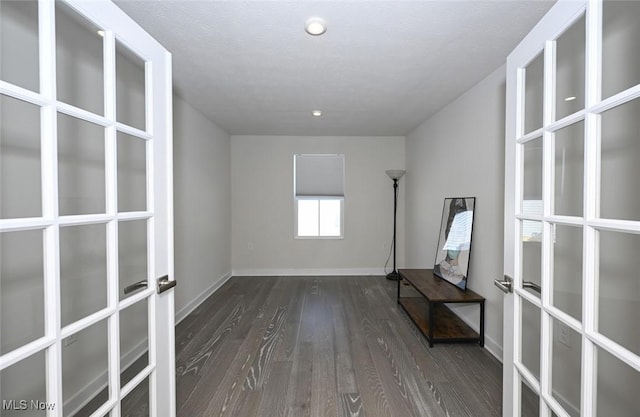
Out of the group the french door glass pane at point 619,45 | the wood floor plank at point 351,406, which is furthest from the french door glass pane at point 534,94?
the wood floor plank at point 351,406

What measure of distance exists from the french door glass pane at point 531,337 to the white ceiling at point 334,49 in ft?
5.28

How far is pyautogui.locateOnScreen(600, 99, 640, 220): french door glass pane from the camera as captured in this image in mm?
901

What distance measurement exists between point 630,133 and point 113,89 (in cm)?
179

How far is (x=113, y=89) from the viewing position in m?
1.08

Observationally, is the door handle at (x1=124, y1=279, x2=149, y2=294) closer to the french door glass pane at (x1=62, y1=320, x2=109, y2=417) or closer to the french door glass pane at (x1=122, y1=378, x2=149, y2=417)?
the french door glass pane at (x1=62, y1=320, x2=109, y2=417)

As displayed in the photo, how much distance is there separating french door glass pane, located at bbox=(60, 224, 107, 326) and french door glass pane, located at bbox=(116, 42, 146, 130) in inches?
18.1

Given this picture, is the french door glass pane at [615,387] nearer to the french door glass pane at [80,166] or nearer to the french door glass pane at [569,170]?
the french door glass pane at [569,170]

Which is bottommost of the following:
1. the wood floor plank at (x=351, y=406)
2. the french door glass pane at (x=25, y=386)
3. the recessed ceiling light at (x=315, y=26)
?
the wood floor plank at (x=351, y=406)

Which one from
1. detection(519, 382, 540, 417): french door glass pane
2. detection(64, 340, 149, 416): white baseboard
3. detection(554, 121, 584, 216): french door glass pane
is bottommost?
detection(519, 382, 540, 417): french door glass pane

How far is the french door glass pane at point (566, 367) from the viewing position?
1.00 metres

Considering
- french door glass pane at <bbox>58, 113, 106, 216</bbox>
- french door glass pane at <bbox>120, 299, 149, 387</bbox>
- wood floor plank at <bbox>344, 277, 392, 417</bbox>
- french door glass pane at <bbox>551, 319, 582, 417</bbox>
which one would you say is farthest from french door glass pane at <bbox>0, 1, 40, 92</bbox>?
wood floor plank at <bbox>344, 277, 392, 417</bbox>

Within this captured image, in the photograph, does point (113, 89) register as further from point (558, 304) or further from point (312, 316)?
point (312, 316)

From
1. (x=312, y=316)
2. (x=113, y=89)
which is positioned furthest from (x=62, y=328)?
(x=312, y=316)

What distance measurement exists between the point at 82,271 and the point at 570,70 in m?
1.92
